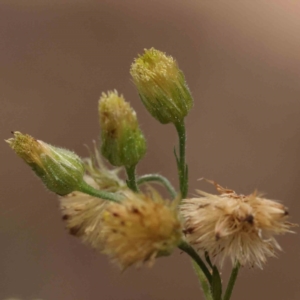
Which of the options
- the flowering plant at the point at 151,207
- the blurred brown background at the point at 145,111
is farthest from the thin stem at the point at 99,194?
the blurred brown background at the point at 145,111

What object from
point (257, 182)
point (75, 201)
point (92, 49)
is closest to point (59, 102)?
point (92, 49)

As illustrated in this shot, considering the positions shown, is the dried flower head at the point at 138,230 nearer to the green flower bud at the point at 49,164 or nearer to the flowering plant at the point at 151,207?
the flowering plant at the point at 151,207

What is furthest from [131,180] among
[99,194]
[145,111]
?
[145,111]

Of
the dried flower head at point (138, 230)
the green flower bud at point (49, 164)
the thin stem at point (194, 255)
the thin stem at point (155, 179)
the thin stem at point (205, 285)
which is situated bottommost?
the thin stem at point (205, 285)

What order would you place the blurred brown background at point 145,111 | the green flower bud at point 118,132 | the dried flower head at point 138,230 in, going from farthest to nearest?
1. the blurred brown background at point 145,111
2. the green flower bud at point 118,132
3. the dried flower head at point 138,230

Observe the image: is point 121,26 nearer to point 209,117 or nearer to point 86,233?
point 209,117

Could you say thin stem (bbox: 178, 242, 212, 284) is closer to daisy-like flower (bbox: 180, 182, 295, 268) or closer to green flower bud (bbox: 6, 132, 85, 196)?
daisy-like flower (bbox: 180, 182, 295, 268)

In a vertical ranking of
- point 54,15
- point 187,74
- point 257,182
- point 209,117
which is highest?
point 54,15

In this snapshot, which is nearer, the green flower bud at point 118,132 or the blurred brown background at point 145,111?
the green flower bud at point 118,132
